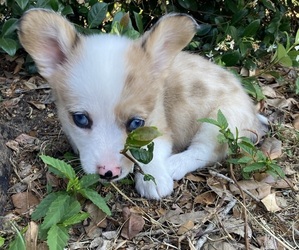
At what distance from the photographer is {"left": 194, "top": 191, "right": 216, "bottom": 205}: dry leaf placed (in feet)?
10.5

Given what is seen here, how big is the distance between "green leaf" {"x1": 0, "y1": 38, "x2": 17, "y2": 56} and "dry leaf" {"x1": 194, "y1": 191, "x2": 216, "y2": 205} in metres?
1.69

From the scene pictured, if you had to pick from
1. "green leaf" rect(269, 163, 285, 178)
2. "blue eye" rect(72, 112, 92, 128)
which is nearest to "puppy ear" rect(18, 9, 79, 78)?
"blue eye" rect(72, 112, 92, 128)

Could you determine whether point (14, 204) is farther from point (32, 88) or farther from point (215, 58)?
point (215, 58)

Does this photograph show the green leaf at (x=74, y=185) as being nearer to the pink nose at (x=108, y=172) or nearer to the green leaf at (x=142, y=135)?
the pink nose at (x=108, y=172)

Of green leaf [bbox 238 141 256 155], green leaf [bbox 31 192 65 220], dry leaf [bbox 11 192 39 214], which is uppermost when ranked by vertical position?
green leaf [bbox 238 141 256 155]

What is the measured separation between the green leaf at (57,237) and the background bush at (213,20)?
1.71 m

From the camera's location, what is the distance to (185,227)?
117 inches

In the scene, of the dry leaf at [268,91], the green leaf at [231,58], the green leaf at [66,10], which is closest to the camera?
the green leaf at [66,10]

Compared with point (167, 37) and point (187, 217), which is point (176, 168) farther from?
point (167, 37)

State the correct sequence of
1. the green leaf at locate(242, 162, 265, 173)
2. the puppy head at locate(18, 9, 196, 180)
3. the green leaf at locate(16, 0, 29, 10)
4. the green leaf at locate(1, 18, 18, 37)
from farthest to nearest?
the green leaf at locate(1, 18, 18, 37), the green leaf at locate(16, 0, 29, 10), the green leaf at locate(242, 162, 265, 173), the puppy head at locate(18, 9, 196, 180)

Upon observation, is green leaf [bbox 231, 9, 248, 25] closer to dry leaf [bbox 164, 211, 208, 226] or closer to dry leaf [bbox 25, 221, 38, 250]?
dry leaf [bbox 164, 211, 208, 226]

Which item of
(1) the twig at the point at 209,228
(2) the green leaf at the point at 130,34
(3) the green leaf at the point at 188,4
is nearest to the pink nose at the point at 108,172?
(1) the twig at the point at 209,228

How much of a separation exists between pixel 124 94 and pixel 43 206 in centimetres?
72

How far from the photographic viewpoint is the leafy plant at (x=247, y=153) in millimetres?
3221
